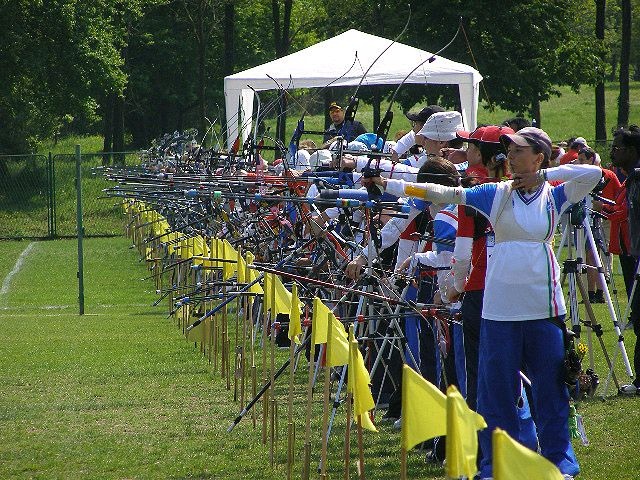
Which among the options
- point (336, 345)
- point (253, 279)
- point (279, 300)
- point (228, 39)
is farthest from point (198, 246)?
point (228, 39)

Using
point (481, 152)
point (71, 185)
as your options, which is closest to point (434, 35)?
point (71, 185)

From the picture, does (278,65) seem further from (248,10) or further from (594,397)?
(248,10)

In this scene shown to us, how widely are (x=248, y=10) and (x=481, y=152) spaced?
45893mm

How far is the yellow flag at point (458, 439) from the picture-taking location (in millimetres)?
3309

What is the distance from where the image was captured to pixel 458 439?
132 inches

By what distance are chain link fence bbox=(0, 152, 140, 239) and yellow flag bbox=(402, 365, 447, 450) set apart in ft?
83.3

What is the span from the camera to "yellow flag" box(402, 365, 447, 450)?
3.82 metres

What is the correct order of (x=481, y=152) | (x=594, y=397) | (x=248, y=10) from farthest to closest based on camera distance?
(x=248, y=10) → (x=594, y=397) → (x=481, y=152)

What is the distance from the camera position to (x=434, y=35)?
29.0 m

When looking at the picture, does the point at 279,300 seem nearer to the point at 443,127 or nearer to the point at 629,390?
the point at 443,127

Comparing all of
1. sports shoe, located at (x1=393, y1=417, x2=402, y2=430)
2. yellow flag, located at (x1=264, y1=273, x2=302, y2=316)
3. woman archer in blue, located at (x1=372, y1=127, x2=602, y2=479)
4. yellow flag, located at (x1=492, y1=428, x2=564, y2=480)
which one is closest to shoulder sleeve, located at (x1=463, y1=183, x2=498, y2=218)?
woman archer in blue, located at (x1=372, y1=127, x2=602, y2=479)

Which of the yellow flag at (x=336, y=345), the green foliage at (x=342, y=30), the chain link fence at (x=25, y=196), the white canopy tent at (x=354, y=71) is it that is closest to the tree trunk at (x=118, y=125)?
the green foliage at (x=342, y=30)

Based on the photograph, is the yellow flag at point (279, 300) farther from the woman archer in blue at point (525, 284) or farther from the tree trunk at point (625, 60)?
the tree trunk at point (625, 60)

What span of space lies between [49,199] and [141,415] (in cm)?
2119
